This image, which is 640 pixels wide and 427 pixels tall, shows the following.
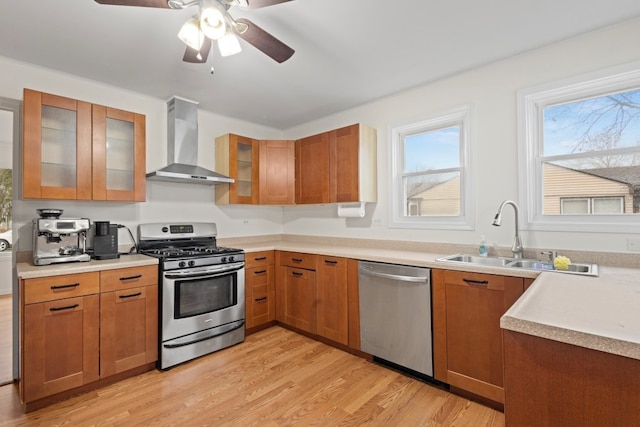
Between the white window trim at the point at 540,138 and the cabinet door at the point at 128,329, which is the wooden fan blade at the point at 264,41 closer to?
the white window trim at the point at 540,138

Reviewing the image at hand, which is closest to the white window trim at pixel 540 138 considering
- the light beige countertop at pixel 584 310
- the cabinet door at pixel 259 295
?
the light beige countertop at pixel 584 310

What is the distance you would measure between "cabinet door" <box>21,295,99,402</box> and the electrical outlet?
372 cm

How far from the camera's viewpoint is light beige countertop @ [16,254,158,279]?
81.7 inches

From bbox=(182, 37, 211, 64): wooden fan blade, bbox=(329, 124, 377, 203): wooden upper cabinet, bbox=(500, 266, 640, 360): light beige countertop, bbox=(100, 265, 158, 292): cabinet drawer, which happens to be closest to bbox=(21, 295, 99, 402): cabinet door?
bbox=(100, 265, 158, 292): cabinet drawer

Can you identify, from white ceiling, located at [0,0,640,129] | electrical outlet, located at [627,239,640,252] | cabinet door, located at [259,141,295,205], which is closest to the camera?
white ceiling, located at [0,0,640,129]

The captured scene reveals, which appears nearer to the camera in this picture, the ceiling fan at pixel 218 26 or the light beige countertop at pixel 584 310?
the light beige countertop at pixel 584 310

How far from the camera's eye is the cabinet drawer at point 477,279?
6.57 feet

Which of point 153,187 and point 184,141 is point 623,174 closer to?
point 184,141

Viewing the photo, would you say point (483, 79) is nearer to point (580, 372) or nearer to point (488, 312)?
point (488, 312)

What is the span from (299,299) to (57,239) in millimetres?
2164

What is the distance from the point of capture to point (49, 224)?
232 centimetres

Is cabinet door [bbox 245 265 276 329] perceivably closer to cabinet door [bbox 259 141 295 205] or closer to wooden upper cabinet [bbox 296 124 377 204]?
cabinet door [bbox 259 141 295 205]

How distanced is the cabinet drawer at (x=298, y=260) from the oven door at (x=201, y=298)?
0.51 metres

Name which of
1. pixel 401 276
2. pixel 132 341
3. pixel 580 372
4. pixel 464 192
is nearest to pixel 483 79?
pixel 464 192
